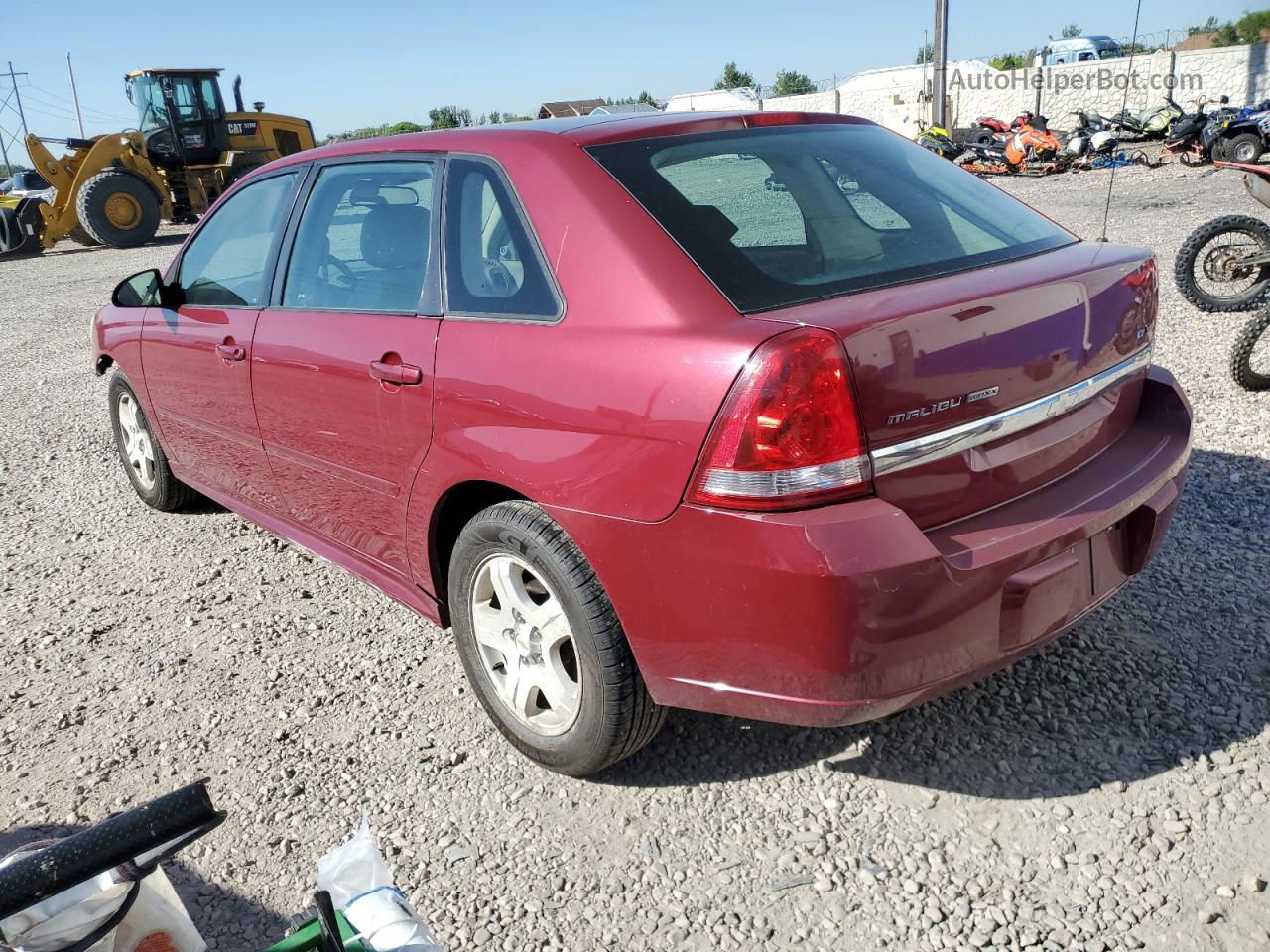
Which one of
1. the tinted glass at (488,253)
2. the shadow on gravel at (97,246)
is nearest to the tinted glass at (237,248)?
the tinted glass at (488,253)

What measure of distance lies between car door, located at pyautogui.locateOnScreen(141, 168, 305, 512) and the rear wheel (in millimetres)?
16822

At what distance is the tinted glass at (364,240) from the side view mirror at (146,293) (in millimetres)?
1020

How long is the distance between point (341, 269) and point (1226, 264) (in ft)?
20.9

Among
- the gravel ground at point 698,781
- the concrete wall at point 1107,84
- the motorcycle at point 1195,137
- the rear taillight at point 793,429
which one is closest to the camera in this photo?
the rear taillight at point 793,429

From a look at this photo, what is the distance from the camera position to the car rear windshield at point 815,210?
231cm

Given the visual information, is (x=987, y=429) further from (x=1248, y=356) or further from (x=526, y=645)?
(x=1248, y=356)

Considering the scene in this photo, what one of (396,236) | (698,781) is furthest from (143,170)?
(698,781)

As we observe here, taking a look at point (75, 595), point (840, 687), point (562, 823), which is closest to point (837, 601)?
point (840, 687)

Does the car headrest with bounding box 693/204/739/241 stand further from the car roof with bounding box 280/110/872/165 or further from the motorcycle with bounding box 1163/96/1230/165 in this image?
the motorcycle with bounding box 1163/96/1230/165

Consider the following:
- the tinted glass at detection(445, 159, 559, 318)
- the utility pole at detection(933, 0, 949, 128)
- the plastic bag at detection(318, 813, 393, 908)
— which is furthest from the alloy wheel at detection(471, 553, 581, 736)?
the utility pole at detection(933, 0, 949, 128)

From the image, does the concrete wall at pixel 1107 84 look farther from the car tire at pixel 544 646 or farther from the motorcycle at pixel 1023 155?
the car tire at pixel 544 646

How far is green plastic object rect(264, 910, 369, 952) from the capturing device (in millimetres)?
1243

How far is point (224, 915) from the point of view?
2340 mm

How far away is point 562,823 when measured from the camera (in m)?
2.53
